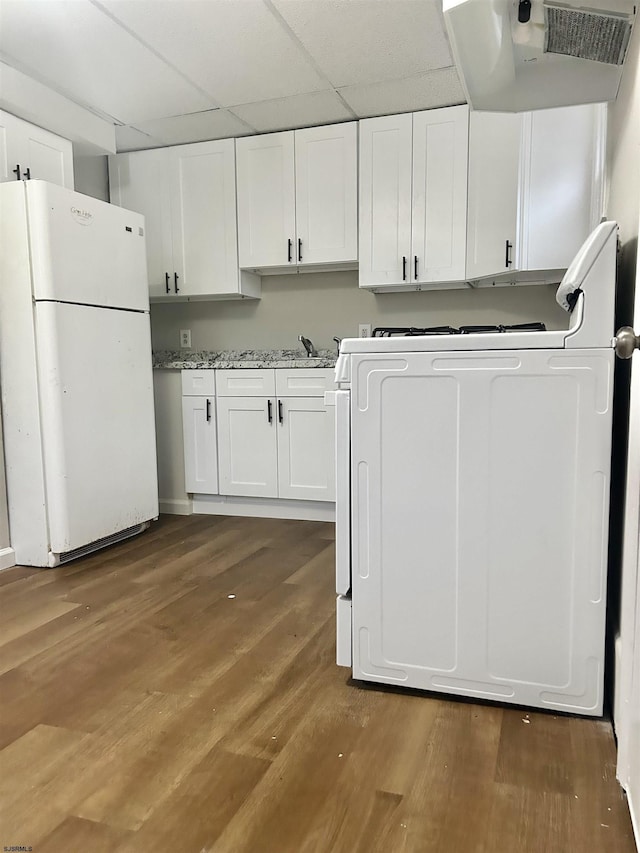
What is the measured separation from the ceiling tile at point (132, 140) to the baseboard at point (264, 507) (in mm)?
2142

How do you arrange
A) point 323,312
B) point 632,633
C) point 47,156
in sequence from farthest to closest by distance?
point 323,312, point 47,156, point 632,633

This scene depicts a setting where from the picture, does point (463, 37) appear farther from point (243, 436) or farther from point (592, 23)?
point (243, 436)

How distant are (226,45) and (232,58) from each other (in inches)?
4.5

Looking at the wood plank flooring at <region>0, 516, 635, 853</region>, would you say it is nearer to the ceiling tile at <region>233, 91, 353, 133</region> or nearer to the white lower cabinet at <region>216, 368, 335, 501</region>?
the white lower cabinet at <region>216, 368, 335, 501</region>

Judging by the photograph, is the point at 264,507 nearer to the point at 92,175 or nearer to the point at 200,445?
the point at 200,445

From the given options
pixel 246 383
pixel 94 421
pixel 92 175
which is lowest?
pixel 94 421

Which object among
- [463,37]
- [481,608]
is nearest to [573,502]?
[481,608]

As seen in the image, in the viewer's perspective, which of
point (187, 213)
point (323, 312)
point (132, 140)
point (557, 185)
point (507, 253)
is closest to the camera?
point (557, 185)

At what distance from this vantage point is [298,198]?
3.41 meters

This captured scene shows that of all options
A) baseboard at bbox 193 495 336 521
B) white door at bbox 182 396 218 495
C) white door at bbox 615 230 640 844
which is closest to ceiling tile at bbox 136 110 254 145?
white door at bbox 182 396 218 495

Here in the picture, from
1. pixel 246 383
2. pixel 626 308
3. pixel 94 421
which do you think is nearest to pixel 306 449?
pixel 246 383

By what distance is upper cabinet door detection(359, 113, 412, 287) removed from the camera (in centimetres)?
321

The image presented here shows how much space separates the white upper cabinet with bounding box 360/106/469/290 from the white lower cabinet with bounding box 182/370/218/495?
3.63 ft

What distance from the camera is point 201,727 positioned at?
1410 millimetres
